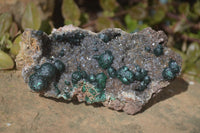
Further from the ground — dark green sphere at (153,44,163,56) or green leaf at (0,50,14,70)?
dark green sphere at (153,44,163,56)

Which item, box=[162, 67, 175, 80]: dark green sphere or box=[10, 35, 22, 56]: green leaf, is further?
box=[10, 35, 22, 56]: green leaf

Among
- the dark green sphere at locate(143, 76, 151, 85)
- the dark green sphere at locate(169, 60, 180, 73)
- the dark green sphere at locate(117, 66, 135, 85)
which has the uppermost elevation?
the dark green sphere at locate(169, 60, 180, 73)

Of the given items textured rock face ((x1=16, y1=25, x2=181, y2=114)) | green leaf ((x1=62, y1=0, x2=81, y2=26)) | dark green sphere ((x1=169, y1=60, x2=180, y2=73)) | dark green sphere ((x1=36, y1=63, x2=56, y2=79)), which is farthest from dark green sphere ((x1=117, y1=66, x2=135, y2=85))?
green leaf ((x1=62, y1=0, x2=81, y2=26))

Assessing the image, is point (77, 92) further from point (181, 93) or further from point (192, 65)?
point (192, 65)

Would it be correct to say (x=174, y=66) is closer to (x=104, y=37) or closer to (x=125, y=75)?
(x=125, y=75)

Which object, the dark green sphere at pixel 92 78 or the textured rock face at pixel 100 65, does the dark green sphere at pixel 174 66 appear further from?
the dark green sphere at pixel 92 78

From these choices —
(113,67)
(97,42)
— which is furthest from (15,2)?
(113,67)

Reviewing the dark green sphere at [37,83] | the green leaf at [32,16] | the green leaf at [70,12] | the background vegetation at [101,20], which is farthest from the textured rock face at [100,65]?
the green leaf at [70,12]

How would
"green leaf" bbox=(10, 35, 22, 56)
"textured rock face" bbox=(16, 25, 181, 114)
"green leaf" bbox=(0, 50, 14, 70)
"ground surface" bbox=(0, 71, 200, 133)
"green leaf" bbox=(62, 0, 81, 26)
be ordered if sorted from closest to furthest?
"ground surface" bbox=(0, 71, 200, 133)
"textured rock face" bbox=(16, 25, 181, 114)
"green leaf" bbox=(0, 50, 14, 70)
"green leaf" bbox=(10, 35, 22, 56)
"green leaf" bbox=(62, 0, 81, 26)

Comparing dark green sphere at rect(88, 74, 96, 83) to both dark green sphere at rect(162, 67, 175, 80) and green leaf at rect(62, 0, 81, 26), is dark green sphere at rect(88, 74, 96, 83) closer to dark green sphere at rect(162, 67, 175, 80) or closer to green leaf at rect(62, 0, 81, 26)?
dark green sphere at rect(162, 67, 175, 80)
